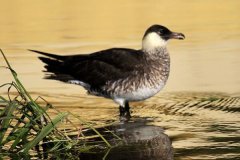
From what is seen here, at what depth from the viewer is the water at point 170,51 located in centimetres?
983

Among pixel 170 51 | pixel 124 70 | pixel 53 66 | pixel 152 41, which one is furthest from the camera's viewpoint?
pixel 170 51

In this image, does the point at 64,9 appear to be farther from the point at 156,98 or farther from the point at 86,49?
the point at 156,98

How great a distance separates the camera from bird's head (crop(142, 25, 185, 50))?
11359 mm

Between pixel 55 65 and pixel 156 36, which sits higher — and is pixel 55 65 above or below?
below

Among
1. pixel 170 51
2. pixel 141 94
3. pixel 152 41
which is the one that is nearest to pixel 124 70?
pixel 141 94

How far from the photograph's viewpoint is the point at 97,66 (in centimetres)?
1144

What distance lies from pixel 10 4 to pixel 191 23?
5.68 m

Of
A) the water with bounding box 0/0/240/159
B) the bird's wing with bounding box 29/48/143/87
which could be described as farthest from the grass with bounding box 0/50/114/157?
the bird's wing with bounding box 29/48/143/87

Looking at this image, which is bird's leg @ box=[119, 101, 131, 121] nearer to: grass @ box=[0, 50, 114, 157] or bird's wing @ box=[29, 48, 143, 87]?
bird's wing @ box=[29, 48, 143, 87]

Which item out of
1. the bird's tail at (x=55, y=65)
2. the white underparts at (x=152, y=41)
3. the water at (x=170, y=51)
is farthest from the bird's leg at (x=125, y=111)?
the bird's tail at (x=55, y=65)

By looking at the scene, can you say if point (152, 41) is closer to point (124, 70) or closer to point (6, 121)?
point (124, 70)

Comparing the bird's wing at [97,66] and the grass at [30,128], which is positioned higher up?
the bird's wing at [97,66]

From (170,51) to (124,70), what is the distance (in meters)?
4.26

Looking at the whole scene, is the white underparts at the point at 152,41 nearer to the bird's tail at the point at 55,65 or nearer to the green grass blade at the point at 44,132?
the bird's tail at the point at 55,65
